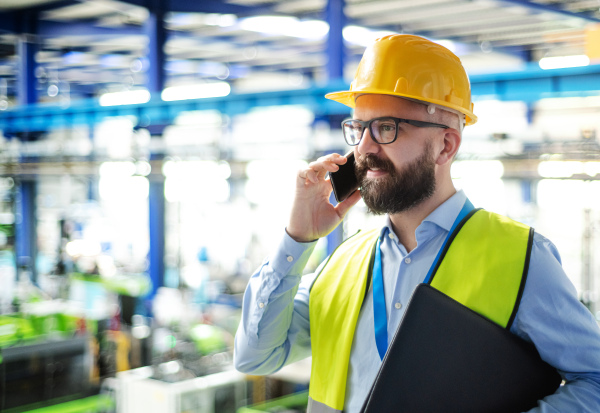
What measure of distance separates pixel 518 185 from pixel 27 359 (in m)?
13.4

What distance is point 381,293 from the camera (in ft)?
5.33

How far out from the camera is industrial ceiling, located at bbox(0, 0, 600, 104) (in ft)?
28.6

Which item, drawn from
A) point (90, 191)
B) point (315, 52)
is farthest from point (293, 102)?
point (90, 191)

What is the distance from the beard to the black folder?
0.35 meters

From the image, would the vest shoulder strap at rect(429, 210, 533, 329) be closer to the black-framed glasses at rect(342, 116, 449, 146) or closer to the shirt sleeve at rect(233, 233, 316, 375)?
the black-framed glasses at rect(342, 116, 449, 146)

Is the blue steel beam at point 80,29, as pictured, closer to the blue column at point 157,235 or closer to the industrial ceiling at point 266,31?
the industrial ceiling at point 266,31

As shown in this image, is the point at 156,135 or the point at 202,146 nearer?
the point at 156,135

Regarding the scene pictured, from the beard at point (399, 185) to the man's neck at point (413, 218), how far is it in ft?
0.09

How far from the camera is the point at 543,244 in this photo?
1459mm

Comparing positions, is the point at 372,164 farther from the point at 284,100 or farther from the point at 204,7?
the point at 204,7

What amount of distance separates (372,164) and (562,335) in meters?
0.64

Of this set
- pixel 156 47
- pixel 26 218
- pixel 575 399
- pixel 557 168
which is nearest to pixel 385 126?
pixel 575 399

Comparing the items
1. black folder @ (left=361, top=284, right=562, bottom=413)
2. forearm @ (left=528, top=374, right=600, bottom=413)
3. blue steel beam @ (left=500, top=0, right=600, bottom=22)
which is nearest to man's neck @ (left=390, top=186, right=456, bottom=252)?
black folder @ (left=361, top=284, right=562, bottom=413)

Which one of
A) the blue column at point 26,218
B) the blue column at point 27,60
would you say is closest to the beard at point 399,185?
the blue column at point 27,60
